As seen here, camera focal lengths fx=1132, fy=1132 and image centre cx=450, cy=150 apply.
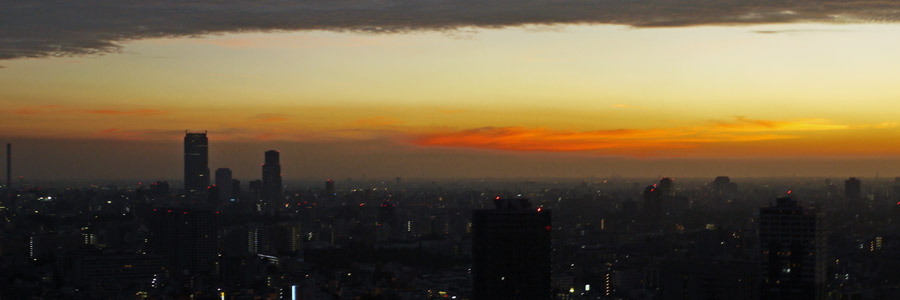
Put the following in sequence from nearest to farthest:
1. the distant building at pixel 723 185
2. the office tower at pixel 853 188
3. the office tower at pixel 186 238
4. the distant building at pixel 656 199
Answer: the office tower at pixel 186 238
the distant building at pixel 656 199
the office tower at pixel 853 188
the distant building at pixel 723 185

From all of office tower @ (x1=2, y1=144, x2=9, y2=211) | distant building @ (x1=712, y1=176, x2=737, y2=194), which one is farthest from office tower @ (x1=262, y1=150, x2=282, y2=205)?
distant building @ (x1=712, y1=176, x2=737, y2=194)

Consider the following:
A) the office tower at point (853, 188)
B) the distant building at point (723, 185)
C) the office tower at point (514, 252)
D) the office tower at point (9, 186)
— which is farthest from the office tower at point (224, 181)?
the office tower at point (514, 252)

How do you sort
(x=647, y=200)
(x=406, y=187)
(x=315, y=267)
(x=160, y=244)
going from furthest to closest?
(x=406, y=187) → (x=647, y=200) → (x=160, y=244) → (x=315, y=267)

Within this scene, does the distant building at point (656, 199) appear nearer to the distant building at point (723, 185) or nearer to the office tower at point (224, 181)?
the distant building at point (723, 185)

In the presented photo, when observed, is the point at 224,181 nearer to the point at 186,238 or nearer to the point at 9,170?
the point at 9,170

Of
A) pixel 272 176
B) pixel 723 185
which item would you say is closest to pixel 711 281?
pixel 723 185

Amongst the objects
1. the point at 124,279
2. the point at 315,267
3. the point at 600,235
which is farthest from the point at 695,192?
the point at 124,279

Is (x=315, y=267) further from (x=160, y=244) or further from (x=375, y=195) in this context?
(x=375, y=195)
